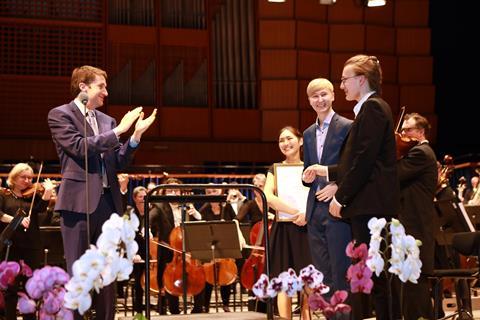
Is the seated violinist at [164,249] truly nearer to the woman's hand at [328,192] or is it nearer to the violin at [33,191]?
the violin at [33,191]

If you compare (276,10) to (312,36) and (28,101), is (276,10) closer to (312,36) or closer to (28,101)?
(312,36)

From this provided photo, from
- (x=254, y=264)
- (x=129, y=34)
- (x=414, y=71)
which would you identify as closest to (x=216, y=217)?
(x=254, y=264)

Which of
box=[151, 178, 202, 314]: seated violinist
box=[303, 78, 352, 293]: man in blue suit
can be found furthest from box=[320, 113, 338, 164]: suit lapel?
box=[151, 178, 202, 314]: seated violinist

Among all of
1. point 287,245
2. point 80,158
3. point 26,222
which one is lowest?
point 287,245

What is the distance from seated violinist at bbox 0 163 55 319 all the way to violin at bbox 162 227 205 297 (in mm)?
1339

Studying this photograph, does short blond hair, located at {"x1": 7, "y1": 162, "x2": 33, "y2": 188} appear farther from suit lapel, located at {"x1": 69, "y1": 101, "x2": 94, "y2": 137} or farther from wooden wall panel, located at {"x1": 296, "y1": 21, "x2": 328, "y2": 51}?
wooden wall panel, located at {"x1": 296, "y1": 21, "x2": 328, "y2": 51}

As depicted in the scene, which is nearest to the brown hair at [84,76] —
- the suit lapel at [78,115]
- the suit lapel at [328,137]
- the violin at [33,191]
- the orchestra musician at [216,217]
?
the suit lapel at [78,115]

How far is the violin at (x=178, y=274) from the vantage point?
7820 mm

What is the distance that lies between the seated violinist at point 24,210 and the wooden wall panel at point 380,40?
792cm

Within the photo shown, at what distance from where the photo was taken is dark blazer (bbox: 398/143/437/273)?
5176 millimetres

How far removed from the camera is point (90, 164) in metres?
4.34

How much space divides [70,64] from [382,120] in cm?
959

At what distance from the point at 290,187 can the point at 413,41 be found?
30.0ft

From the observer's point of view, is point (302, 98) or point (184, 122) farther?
point (302, 98)
